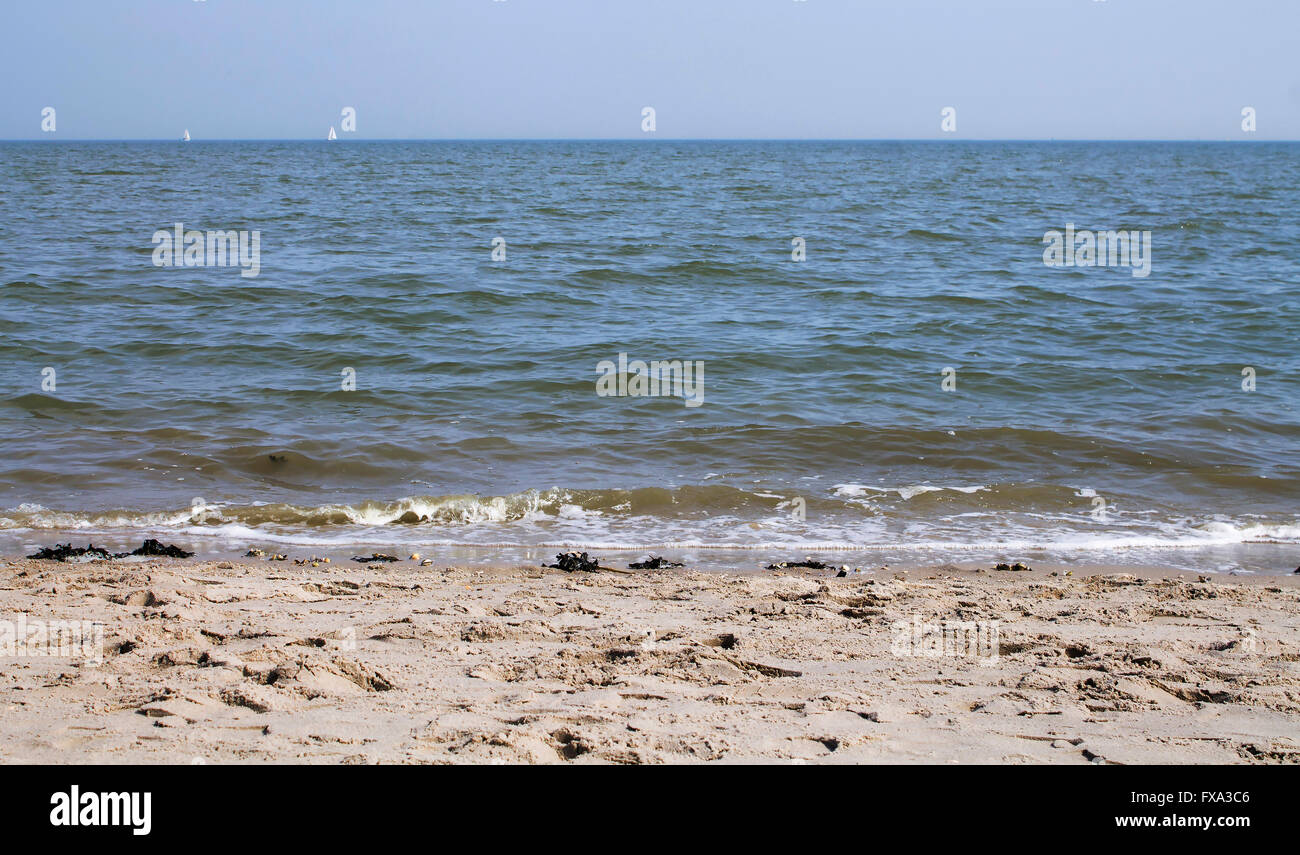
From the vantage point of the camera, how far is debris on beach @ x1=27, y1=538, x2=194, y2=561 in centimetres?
650

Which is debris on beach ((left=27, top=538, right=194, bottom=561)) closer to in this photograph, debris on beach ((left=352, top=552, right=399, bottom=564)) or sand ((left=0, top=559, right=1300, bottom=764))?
sand ((left=0, top=559, right=1300, bottom=764))

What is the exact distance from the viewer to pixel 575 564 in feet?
21.6

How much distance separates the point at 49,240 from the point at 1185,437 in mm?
22523

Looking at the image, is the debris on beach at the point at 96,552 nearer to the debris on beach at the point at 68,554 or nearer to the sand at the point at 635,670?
the debris on beach at the point at 68,554

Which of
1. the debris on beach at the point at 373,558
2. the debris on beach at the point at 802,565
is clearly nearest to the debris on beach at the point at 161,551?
the debris on beach at the point at 373,558

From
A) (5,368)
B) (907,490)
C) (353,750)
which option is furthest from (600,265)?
(353,750)

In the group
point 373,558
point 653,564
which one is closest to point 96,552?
point 373,558

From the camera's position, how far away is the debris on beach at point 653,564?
6.64m

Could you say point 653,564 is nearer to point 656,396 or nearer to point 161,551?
point 161,551

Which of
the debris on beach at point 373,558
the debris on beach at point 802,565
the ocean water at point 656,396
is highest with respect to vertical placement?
the ocean water at point 656,396

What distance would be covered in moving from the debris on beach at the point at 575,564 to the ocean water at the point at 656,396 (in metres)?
0.54

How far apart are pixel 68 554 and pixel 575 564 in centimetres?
345

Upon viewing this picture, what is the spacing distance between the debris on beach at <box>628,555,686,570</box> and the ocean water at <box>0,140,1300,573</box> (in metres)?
0.27
